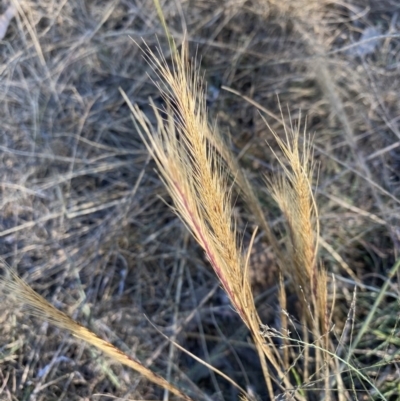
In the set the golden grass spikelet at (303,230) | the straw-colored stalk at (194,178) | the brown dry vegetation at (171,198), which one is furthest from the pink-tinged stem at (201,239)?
the brown dry vegetation at (171,198)

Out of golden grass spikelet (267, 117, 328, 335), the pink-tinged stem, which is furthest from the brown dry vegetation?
the pink-tinged stem

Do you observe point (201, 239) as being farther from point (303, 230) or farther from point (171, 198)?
point (171, 198)

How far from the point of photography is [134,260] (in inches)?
60.7

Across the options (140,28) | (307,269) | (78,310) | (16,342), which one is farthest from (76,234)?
(307,269)

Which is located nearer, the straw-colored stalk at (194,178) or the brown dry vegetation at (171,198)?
the straw-colored stalk at (194,178)

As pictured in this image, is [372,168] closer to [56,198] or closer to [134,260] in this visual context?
[134,260]

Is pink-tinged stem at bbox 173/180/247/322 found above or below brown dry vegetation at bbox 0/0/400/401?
above

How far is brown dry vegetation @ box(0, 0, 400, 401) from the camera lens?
135 centimetres

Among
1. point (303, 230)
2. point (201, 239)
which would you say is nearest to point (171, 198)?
point (303, 230)

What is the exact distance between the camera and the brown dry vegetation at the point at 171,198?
4.42 feet

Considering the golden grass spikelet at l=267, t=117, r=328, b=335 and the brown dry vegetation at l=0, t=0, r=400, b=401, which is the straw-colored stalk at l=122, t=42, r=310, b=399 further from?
the brown dry vegetation at l=0, t=0, r=400, b=401

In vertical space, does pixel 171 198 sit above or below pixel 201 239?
below

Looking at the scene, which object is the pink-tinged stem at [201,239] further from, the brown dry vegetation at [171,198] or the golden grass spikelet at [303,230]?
the brown dry vegetation at [171,198]

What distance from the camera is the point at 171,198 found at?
5.15 ft
